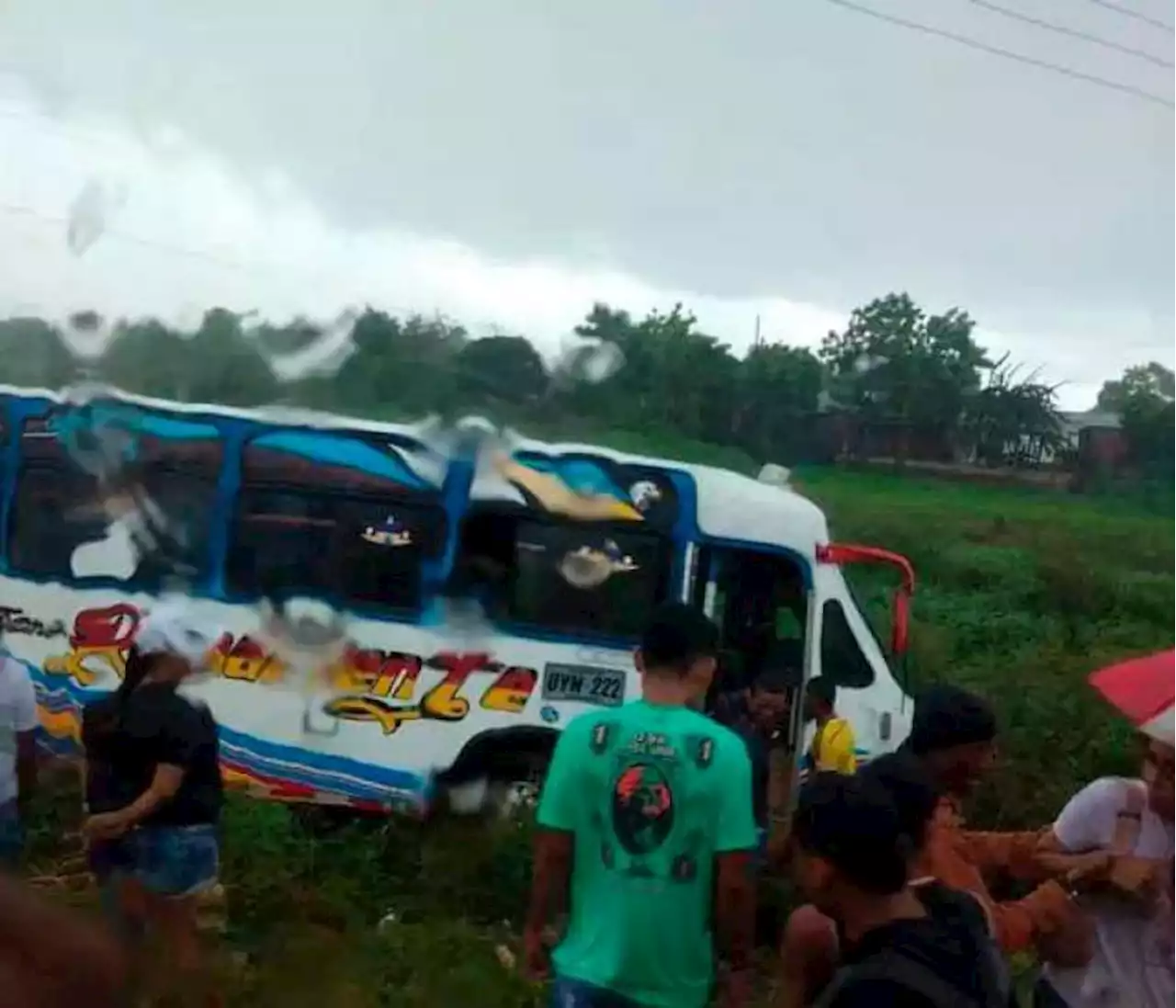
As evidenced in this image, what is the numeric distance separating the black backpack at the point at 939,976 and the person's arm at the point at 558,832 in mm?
960

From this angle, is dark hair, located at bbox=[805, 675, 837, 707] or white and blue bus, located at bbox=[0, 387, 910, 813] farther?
dark hair, located at bbox=[805, 675, 837, 707]

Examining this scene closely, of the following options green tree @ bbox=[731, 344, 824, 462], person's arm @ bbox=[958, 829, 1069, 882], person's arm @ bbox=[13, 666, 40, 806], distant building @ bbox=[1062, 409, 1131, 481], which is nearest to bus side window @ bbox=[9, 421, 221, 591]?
person's arm @ bbox=[13, 666, 40, 806]

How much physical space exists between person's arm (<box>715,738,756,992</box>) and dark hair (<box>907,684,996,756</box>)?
1.13 feet

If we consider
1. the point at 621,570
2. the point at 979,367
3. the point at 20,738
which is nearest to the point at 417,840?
the point at 621,570

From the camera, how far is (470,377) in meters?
11.1

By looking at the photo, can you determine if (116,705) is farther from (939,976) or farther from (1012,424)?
(1012,424)

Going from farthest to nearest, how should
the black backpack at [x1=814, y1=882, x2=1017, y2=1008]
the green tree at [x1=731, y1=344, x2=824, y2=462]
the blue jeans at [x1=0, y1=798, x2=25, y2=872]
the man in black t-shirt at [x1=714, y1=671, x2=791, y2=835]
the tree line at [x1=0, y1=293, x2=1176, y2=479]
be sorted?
1. the green tree at [x1=731, y1=344, x2=824, y2=462]
2. the tree line at [x1=0, y1=293, x2=1176, y2=479]
3. the man in black t-shirt at [x1=714, y1=671, x2=791, y2=835]
4. the blue jeans at [x1=0, y1=798, x2=25, y2=872]
5. the black backpack at [x1=814, y1=882, x2=1017, y2=1008]

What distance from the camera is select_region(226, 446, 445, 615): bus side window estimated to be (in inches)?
339

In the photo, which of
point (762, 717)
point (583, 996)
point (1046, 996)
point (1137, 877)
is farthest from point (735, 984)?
point (762, 717)

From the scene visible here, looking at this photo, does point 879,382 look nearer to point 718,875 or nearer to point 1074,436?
point 1074,436

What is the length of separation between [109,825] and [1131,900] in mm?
2611

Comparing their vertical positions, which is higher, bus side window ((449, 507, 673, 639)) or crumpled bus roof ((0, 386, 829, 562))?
crumpled bus roof ((0, 386, 829, 562))

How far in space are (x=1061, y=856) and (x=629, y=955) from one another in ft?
2.88

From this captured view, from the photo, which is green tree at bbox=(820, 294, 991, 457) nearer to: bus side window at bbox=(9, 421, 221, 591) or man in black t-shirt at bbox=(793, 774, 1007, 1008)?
bus side window at bbox=(9, 421, 221, 591)
